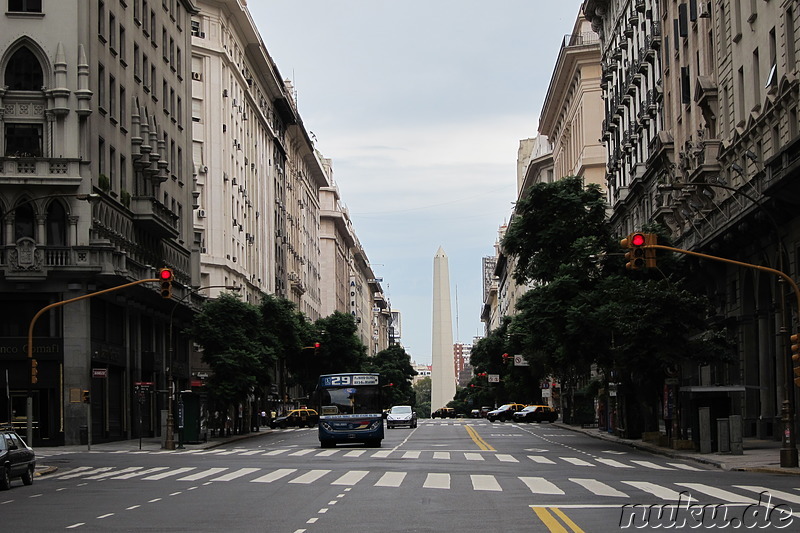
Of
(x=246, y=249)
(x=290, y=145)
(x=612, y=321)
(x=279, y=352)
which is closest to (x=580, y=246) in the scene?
(x=612, y=321)

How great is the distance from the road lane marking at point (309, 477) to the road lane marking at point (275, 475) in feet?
1.72

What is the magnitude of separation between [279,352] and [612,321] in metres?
33.1

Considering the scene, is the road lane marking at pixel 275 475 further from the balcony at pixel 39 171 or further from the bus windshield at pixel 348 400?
the balcony at pixel 39 171

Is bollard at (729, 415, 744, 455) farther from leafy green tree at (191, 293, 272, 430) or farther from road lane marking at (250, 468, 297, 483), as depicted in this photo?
leafy green tree at (191, 293, 272, 430)

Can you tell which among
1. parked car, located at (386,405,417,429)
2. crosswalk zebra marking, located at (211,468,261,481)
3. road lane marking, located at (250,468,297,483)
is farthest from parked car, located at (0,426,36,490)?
parked car, located at (386,405,417,429)

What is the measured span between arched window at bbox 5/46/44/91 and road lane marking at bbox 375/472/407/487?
3045cm

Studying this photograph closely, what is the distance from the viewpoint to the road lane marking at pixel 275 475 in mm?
29922

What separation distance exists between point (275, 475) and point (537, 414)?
66895 millimetres

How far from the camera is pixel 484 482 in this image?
28344mm

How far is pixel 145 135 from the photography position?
213 ft

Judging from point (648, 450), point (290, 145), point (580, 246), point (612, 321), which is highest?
point (290, 145)

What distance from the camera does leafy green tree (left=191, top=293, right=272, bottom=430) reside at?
65375 millimetres

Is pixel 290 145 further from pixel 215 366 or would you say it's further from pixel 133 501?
pixel 133 501

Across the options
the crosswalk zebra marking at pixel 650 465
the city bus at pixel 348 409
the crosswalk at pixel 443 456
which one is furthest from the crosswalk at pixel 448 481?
the city bus at pixel 348 409
